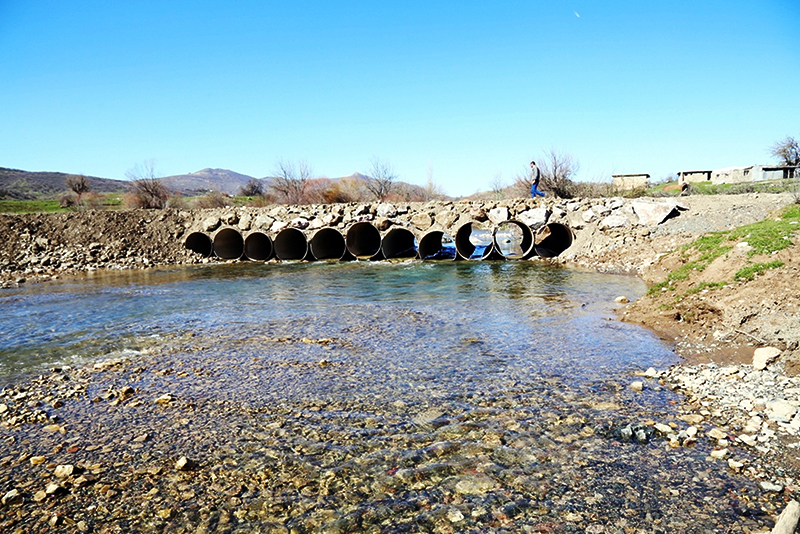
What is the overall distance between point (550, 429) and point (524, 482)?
3.05 feet

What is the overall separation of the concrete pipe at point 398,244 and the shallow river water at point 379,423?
34.1 feet

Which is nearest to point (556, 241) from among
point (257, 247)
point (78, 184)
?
point (257, 247)

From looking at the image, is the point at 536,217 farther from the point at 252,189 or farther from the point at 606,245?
the point at 252,189

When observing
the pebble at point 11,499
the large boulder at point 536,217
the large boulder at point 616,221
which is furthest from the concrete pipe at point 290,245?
the pebble at point 11,499

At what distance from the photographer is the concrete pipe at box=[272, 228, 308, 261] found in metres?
21.1

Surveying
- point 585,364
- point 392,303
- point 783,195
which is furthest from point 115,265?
point 783,195

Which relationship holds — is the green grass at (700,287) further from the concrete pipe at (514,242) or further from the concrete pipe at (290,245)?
the concrete pipe at (290,245)

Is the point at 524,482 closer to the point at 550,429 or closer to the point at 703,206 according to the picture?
the point at 550,429

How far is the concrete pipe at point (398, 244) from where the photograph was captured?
2020 centimetres

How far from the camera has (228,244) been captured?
22578mm

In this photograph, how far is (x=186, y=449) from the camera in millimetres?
4152

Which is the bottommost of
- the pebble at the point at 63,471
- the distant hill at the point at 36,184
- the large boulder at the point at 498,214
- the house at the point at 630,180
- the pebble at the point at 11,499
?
the pebble at the point at 11,499

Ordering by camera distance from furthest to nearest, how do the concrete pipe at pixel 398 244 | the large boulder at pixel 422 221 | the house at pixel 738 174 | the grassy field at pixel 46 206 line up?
the house at pixel 738 174, the grassy field at pixel 46 206, the concrete pipe at pixel 398 244, the large boulder at pixel 422 221

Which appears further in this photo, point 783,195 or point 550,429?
point 783,195
